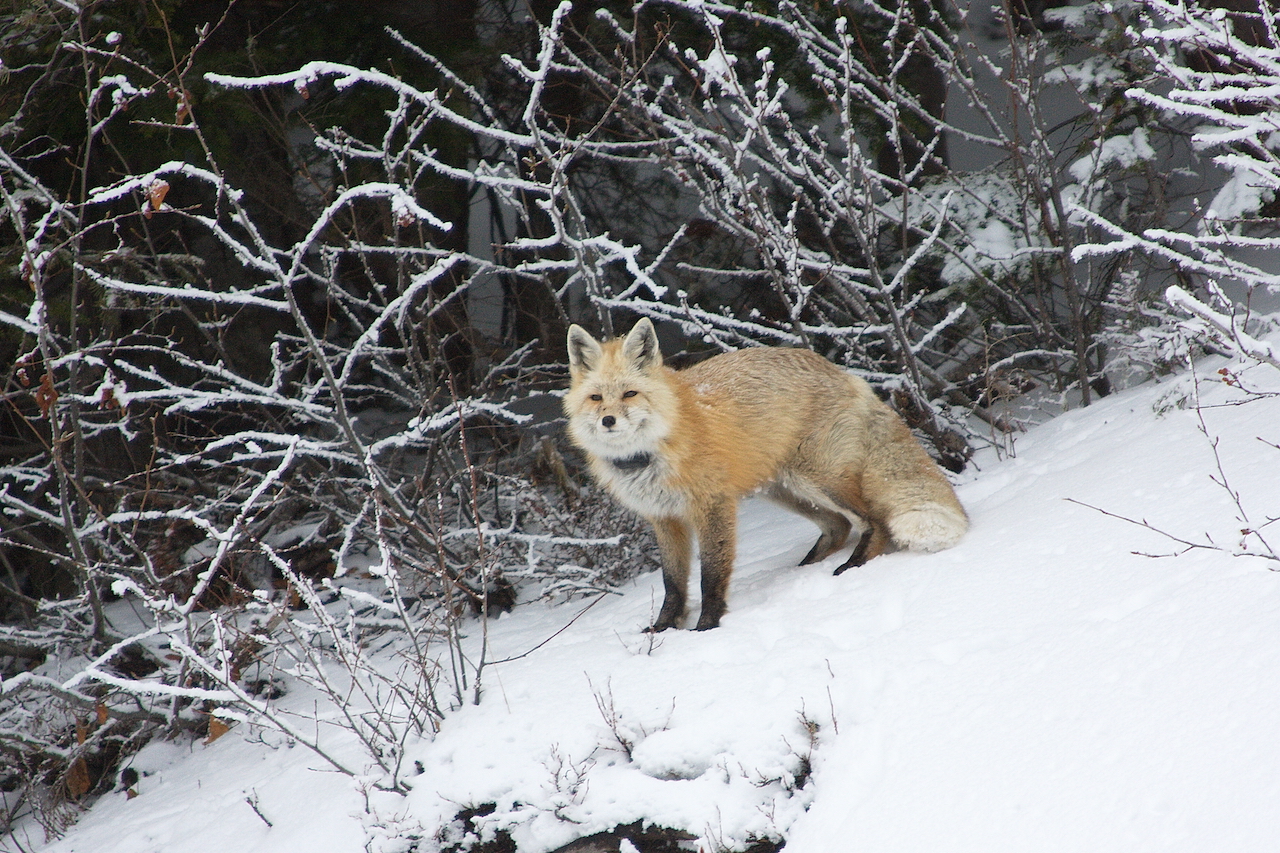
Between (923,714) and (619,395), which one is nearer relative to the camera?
(923,714)

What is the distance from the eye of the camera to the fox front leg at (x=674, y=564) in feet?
12.2

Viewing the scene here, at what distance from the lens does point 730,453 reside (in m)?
3.73

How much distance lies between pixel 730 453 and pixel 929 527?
91 centimetres

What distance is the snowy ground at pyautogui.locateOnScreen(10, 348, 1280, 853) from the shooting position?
6.82ft

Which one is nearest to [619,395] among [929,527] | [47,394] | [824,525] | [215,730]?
[824,525]

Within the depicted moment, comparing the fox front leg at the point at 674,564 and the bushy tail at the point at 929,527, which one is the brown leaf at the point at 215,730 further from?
the bushy tail at the point at 929,527

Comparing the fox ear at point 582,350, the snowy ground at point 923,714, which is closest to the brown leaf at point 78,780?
the snowy ground at point 923,714

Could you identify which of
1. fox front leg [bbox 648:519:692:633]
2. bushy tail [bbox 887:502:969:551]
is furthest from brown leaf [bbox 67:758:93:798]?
bushy tail [bbox 887:502:969:551]

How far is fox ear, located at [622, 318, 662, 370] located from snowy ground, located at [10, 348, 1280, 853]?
116 centimetres

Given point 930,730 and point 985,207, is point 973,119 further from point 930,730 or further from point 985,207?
point 930,730

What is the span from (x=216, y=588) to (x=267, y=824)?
8.05 feet

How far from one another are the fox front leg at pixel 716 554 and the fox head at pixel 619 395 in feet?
1.35

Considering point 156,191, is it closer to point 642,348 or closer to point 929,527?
point 642,348

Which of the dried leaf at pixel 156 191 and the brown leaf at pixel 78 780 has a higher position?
the dried leaf at pixel 156 191
